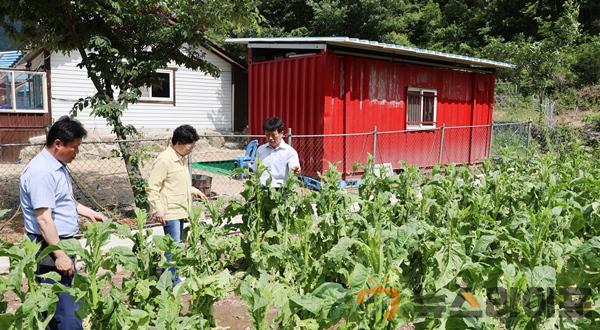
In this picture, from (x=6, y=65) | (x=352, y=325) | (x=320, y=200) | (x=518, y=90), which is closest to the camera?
(x=352, y=325)

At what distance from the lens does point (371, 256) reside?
3166mm

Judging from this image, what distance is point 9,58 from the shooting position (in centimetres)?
2056

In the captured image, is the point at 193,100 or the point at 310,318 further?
the point at 193,100

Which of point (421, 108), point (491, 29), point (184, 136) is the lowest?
point (184, 136)

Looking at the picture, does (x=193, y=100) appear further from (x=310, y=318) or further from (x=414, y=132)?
(x=310, y=318)

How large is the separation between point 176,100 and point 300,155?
9016mm

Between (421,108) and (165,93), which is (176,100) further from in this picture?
(421,108)

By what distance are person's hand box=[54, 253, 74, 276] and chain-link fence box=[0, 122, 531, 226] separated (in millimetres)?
4880

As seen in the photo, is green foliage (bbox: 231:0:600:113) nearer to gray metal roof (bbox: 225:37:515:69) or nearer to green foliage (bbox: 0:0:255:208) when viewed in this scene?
gray metal roof (bbox: 225:37:515:69)

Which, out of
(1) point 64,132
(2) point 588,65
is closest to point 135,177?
(1) point 64,132

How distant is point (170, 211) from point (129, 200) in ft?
16.7

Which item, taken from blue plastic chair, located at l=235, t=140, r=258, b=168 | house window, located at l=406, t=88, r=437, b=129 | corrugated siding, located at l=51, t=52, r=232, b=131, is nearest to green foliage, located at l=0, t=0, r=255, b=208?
blue plastic chair, located at l=235, t=140, r=258, b=168

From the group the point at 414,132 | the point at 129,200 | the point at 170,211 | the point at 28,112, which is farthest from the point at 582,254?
the point at 28,112

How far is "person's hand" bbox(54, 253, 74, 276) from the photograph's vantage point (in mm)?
3547
